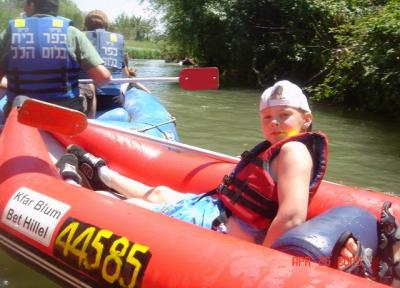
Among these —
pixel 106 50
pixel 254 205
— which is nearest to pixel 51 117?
pixel 254 205

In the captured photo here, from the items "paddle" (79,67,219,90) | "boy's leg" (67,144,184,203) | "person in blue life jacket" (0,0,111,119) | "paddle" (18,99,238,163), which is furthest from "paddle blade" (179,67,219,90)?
"paddle" (18,99,238,163)

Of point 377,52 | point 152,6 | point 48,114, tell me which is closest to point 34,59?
point 48,114

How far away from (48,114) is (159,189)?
614mm

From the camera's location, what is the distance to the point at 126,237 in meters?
1.80

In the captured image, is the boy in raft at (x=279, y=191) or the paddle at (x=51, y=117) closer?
the boy in raft at (x=279, y=191)

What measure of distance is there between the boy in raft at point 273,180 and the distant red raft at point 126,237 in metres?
0.25

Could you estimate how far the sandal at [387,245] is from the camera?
5.98 ft

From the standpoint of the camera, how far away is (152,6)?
52.8 ft

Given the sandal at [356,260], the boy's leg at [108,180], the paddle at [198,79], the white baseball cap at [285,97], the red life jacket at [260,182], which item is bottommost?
the boy's leg at [108,180]

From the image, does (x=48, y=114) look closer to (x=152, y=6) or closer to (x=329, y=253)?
(x=329, y=253)

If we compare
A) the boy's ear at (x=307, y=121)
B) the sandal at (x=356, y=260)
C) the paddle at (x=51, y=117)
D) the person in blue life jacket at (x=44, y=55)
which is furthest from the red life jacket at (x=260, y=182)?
the person in blue life jacket at (x=44, y=55)

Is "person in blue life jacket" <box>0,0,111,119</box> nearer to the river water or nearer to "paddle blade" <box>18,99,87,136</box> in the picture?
"paddle blade" <box>18,99,87,136</box>

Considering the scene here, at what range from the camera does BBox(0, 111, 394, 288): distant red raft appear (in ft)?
4.97

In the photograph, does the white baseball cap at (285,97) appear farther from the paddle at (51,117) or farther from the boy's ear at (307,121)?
the paddle at (51,117)
